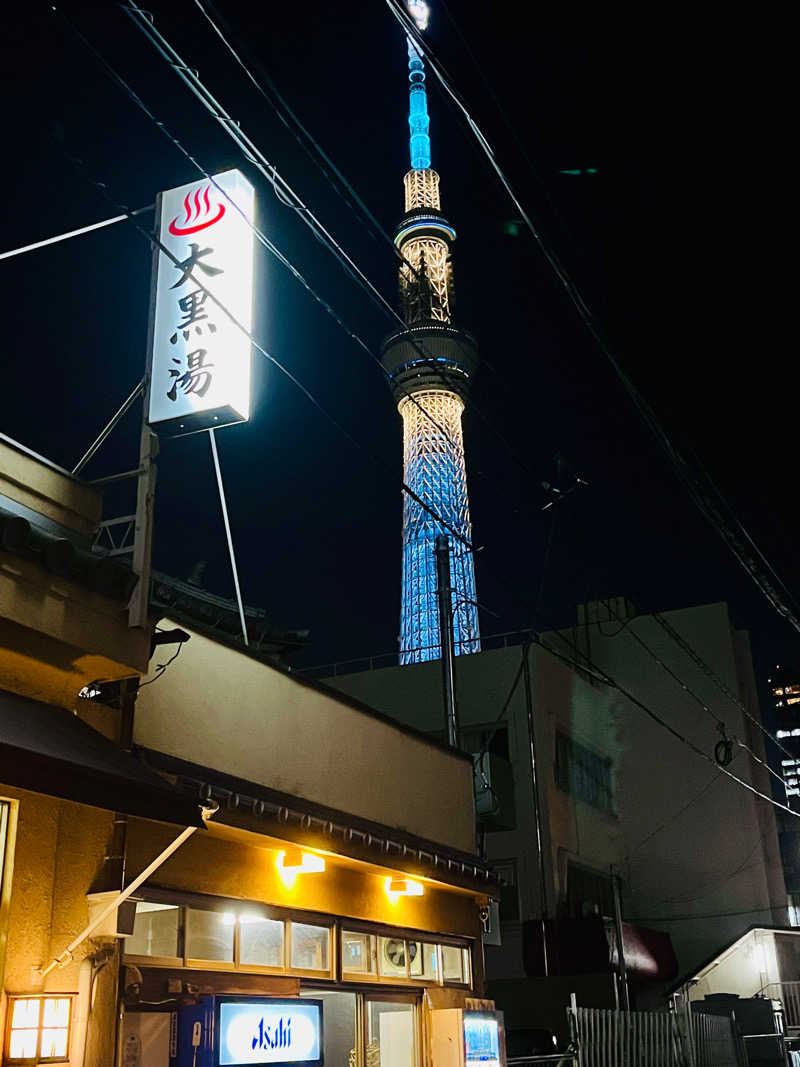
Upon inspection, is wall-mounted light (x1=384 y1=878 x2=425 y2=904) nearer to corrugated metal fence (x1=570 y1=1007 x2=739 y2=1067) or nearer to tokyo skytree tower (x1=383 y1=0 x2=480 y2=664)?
corrugated metal fence (x1=570 y1=1007 x2=739 y2=1067)

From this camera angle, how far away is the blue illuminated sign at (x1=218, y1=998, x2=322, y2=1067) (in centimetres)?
889

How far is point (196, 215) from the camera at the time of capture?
11125mm

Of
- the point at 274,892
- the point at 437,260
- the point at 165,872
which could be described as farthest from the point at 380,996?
the point at 437,260

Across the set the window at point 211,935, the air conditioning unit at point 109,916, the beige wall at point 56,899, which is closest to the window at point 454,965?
the window at point 211,935

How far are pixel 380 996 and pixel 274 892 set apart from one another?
2.63 m

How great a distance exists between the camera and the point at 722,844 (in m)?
33.5

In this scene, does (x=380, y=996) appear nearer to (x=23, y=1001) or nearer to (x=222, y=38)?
(x=23, y=1001)

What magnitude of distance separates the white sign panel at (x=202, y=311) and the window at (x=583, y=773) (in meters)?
21.0

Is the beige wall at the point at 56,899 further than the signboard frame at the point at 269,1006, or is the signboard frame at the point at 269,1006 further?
the signboard frame at the point at 269,1006

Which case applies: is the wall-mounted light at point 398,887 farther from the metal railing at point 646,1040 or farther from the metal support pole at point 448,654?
the metal support pole at point 448,654

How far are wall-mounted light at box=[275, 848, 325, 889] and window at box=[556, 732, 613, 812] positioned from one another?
18759mm

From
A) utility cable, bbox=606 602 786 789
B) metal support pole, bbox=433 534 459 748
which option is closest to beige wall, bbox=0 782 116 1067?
metal support pole, bbox=433 534 459 748

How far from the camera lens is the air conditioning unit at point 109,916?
27.0 feet

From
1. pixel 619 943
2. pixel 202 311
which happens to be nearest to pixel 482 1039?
pixel 619 943
